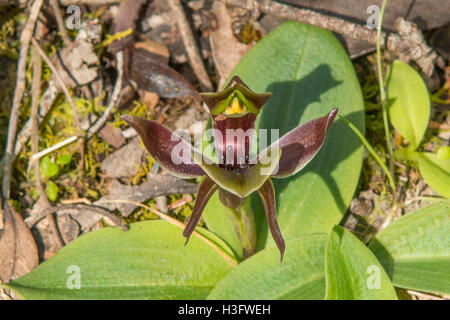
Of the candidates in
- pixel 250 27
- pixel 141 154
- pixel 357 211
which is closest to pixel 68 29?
pixel 141 154

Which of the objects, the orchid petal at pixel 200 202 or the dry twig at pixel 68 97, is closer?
the orchid petal at pixel 200 202

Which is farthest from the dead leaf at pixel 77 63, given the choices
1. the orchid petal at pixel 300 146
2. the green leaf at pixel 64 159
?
the orchid petal at pixel 300 146

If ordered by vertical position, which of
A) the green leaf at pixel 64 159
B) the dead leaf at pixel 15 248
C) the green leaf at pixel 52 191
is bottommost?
the dead leaf at pixel 15 248

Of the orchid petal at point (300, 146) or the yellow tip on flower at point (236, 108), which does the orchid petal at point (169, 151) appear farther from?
the orchid petal at point (300, 146)

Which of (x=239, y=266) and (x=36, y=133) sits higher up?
(x=36, y=133)

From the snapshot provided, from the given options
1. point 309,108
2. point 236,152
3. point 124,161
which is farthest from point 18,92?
point 309,108

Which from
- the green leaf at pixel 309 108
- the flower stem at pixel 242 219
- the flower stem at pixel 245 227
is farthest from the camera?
the green leaf at pixel 309 108

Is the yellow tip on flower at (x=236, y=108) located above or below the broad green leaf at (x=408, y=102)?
above

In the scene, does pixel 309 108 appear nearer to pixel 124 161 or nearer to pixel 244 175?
pixel 244 175
